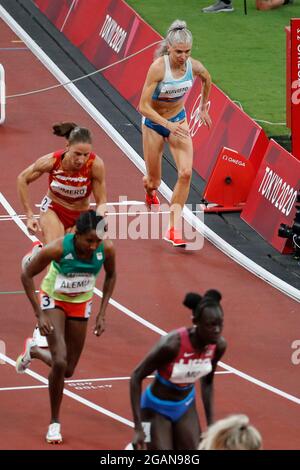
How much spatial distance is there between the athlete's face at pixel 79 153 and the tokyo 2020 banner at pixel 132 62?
5.60m

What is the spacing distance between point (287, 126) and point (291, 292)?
5655 millimetres

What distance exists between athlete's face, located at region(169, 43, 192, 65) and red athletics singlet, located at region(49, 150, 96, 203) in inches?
125

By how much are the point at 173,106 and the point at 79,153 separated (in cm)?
403

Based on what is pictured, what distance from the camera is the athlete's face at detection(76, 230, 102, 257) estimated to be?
11.4m

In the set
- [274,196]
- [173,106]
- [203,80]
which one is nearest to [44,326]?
[173,106]

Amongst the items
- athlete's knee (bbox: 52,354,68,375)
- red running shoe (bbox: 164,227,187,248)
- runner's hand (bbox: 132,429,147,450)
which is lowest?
red running shoe (bbox: 164,227,187,248)

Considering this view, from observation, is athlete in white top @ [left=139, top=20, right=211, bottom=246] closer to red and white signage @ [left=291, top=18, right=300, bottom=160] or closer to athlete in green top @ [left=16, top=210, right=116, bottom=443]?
red and white signage @ [left=291, top=18, right=300, bottom=160]

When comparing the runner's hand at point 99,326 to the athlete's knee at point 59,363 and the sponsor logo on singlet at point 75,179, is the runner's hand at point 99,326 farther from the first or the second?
the sponsor logo on singlet at point 75,179

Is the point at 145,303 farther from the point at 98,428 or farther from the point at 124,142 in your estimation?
the point at 124,142

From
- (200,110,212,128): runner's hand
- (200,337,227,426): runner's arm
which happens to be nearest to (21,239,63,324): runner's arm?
(200,337,227,426): runner's arm

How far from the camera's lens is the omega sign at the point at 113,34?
2312cm

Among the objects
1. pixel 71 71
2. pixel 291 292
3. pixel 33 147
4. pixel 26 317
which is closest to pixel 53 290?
pixel 26 317

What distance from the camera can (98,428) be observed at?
12.6 meters

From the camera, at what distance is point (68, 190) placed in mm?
13773
